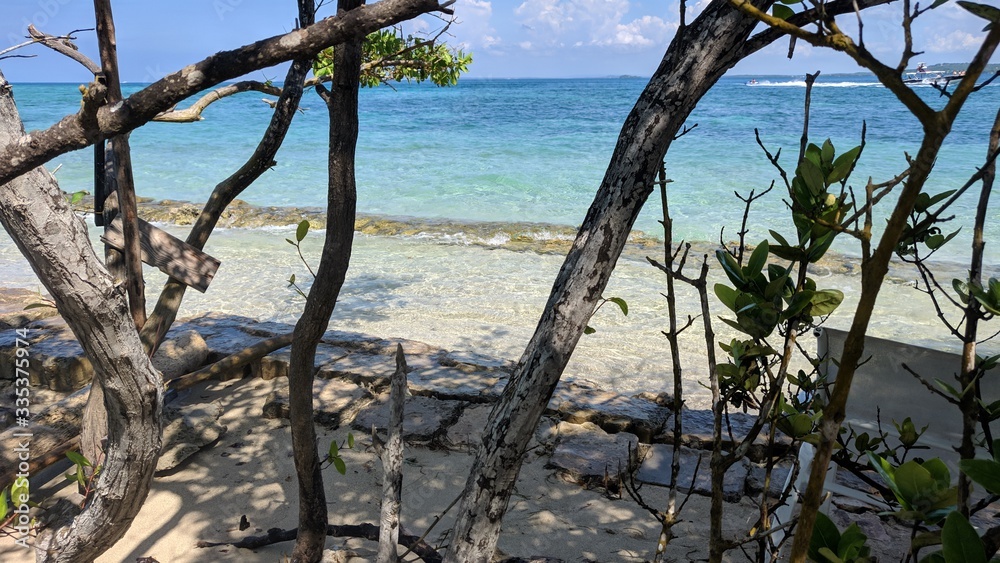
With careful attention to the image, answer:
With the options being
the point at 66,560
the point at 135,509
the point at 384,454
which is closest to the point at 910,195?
the point at 384,454

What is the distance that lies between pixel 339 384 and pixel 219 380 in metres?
0.72

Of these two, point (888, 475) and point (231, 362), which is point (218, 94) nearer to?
point (231, 362)

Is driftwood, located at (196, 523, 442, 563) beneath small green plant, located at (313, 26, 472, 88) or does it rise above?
beneath

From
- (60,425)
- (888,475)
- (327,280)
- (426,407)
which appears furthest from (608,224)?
(60,425)

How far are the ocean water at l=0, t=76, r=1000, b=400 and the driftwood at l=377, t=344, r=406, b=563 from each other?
2739 mm

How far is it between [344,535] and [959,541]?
80.5 inches

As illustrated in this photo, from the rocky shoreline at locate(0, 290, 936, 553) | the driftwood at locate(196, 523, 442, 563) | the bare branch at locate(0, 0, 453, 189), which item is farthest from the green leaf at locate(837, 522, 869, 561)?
the rocky shoreline at locate(0, 290, 936, 553)

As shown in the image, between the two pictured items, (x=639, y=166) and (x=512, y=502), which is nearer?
(x=639, y=166)

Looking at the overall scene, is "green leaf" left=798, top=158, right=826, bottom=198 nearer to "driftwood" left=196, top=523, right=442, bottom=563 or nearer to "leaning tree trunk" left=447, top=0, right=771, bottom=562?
"leaning tree trunk" left=447, top=0, right=771, bottom=562

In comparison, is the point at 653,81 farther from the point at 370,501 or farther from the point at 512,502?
the point at 370,501

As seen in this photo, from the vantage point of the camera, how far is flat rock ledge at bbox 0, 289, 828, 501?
307 cm

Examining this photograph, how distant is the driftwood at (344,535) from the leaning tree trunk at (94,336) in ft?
2.15

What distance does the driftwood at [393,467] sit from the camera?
1.86 meters

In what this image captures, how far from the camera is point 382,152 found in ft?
A: 64.4
